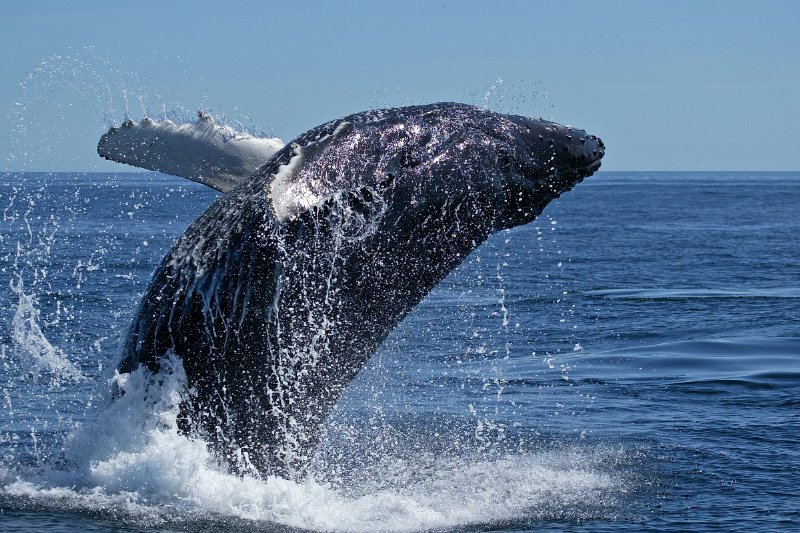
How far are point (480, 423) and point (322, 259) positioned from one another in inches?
159

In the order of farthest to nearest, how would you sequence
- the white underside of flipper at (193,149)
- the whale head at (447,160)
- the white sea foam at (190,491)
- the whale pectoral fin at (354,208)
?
the white underside of flipper at (193,149) → the white sea foam at (190,491) → the whale head at (447,160) → the whale pectoral fin at (354,208)

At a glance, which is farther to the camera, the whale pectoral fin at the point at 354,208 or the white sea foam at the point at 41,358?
the white sea foam at the point at 41,358

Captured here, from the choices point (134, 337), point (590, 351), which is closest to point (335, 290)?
point (134, 337)

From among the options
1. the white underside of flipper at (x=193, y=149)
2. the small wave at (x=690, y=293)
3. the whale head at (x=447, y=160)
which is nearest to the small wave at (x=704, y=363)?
the small wave at (x=690, y=293)

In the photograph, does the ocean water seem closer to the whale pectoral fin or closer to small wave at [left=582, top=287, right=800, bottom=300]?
small wave at [left=582, top=287, right=800, bottom=300]

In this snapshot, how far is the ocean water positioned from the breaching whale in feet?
1.19

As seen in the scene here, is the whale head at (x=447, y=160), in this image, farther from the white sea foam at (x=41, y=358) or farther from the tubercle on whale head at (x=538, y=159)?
the white sea foam at (x=41, y=358)

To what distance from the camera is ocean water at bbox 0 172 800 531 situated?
8.14 metres

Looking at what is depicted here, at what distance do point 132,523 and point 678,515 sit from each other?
3956 mm

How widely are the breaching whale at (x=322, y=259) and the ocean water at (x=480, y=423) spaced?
363mm

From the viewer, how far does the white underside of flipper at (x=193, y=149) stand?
9.26 meters

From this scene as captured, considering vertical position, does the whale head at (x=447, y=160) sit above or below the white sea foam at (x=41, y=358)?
above

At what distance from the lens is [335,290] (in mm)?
8078

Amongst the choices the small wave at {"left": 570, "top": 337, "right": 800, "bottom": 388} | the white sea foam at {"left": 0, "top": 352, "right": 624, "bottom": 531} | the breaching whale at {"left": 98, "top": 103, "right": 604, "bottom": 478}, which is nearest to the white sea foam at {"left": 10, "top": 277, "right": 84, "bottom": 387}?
the white sea foam at {"left": 0, "top": 352, "right": 624, "bottom": 531}
